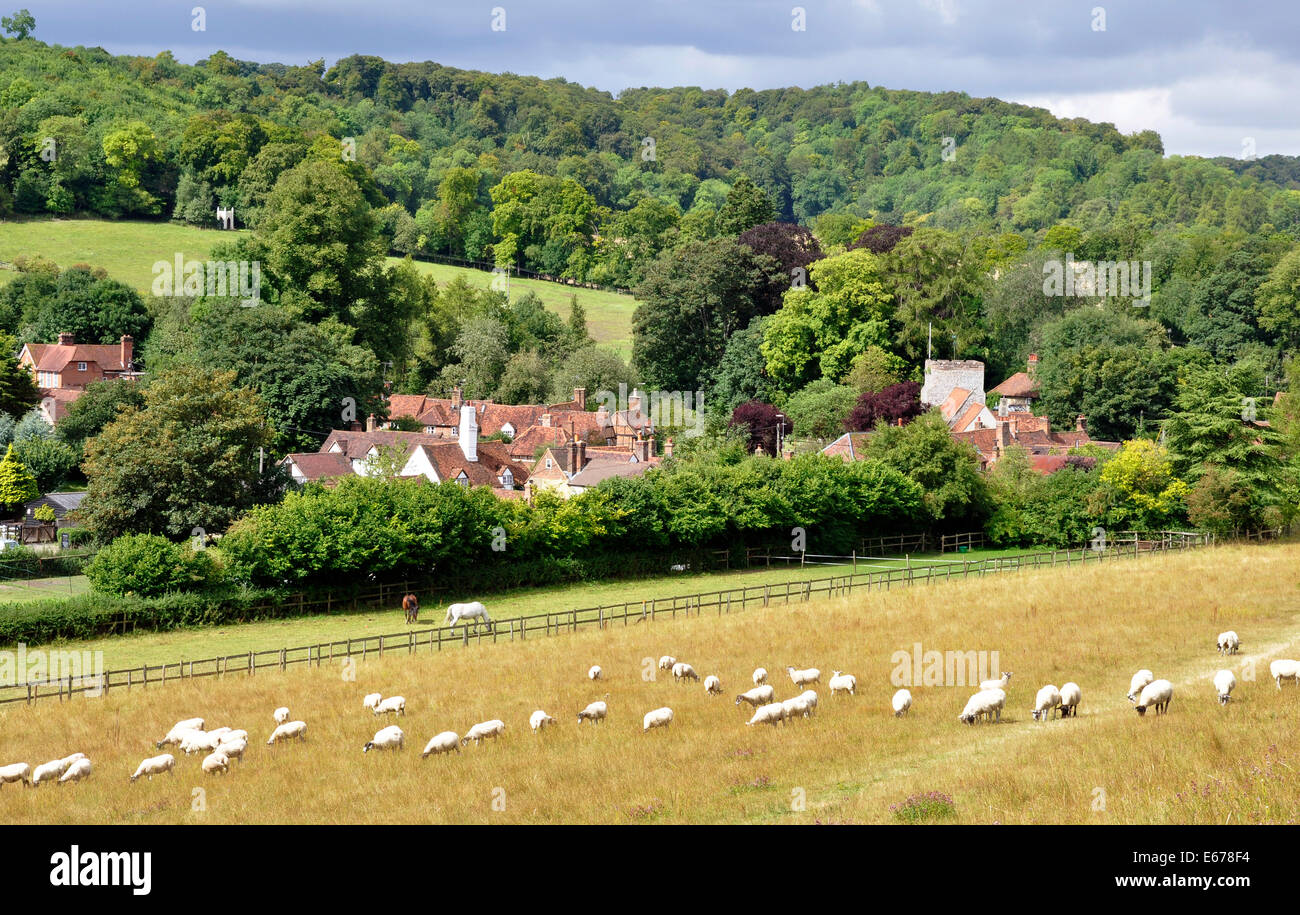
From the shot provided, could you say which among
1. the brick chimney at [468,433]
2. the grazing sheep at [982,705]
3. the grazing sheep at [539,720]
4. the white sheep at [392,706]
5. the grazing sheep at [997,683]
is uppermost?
the brick chimney at [468,433]

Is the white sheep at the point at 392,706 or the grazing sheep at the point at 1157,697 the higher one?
the grazing sheep at the point at 1157,697

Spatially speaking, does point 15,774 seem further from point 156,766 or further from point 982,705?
point 982,705

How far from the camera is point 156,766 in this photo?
876 inches

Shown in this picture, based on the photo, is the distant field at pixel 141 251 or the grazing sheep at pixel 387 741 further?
the distant field at pixel 141 251

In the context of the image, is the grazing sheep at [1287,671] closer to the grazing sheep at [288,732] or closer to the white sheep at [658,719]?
the white sheep at [658,719]

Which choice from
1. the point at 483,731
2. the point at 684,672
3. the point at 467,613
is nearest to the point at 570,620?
the point at 467,613

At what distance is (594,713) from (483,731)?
8.72 ft

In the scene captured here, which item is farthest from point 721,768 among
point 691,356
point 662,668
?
point 691,356

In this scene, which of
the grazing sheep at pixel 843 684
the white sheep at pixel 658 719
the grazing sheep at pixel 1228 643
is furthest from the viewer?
the grazing sheep at pixel 1228 643

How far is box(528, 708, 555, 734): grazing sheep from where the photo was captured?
24.0 metres

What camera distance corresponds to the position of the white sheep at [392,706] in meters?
26.7

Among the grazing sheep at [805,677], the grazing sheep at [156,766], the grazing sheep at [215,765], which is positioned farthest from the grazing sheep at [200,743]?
the grazing sheep at [805,677]

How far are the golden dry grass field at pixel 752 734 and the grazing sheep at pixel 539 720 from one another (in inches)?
14.3

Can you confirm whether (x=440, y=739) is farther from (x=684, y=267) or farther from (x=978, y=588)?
(x=684, y=267)
